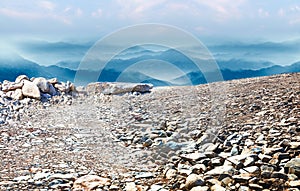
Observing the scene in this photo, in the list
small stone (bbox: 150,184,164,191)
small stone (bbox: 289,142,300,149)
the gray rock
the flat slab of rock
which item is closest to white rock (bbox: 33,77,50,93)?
the flat slab of rock

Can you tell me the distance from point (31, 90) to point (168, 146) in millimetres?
12778

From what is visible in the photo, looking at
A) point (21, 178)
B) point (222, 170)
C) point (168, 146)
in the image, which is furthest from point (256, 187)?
point (21, 178)

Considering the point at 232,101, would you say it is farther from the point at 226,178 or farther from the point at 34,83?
the point at 34,83

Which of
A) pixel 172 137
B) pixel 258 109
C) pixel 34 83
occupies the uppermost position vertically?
pixel 34 83

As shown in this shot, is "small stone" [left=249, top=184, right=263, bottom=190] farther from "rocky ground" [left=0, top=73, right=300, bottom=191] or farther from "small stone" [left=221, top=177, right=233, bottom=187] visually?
"small stone" [left=221, top=177, right=233, bottom=187]

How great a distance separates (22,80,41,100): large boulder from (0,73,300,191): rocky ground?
146 inches

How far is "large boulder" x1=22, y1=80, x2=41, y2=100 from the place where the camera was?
19.7m

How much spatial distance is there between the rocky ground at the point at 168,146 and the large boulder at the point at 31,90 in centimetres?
372

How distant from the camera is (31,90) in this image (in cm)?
1998

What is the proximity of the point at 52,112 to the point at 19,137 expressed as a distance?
533cm

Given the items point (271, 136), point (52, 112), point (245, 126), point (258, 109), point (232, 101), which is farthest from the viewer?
point (52, 112)

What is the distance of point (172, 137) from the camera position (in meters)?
9.91

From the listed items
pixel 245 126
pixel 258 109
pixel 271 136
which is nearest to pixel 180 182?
pixel 271 136

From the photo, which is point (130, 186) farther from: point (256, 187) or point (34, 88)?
point (34, 88)
